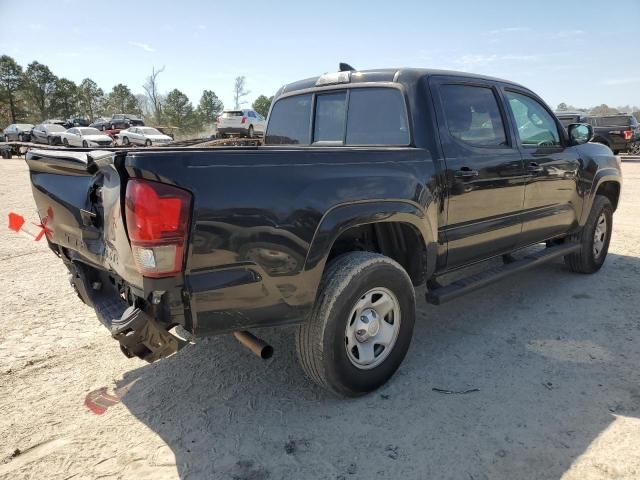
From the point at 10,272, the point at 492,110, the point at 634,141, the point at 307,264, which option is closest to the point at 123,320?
the point at 307,264

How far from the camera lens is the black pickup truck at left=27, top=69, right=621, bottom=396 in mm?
2086

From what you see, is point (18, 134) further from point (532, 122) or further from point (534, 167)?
point (534, 167)

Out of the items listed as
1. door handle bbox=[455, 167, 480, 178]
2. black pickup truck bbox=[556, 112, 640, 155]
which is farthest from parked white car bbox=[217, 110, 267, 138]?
door handle bbox=[455, 167, 480, 178]

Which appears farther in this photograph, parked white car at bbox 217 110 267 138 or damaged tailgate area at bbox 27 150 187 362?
parked white car at bbox 217 110 267 138

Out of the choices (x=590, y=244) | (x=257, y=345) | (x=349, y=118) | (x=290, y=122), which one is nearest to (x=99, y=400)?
(x=257, y=345)

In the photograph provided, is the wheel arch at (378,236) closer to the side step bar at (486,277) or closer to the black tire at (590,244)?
the side step bar at (486,277)

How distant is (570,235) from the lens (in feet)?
15.9

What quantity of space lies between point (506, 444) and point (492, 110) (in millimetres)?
2546

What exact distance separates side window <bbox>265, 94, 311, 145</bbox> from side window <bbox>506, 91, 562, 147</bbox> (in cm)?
171

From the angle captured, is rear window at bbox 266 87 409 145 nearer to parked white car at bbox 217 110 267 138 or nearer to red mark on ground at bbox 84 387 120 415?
red mark on ground at bbox 84 387 120 415

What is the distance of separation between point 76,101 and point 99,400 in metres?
73.6

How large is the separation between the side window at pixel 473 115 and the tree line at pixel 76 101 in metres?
59.6

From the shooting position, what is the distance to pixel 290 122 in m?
4.23

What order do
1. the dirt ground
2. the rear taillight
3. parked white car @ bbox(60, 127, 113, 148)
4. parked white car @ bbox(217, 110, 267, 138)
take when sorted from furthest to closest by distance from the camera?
parked white car @ bbox(217, 110, 267, 138)
parked white car @ bbox(60, 127, 113, 148)
the dirt ground
the rear taillight
